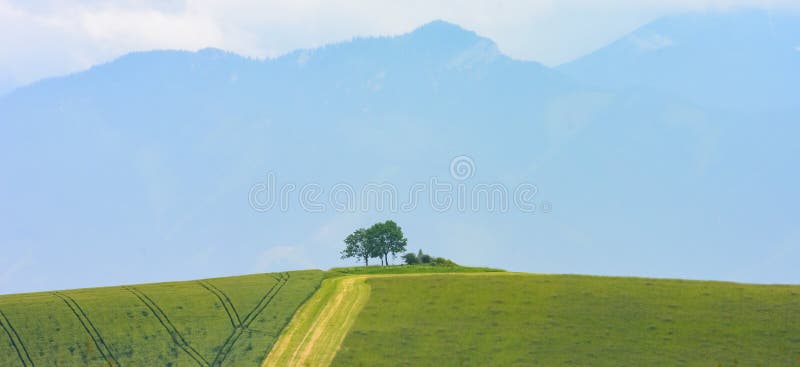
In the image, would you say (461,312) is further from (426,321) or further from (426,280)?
(426,280)

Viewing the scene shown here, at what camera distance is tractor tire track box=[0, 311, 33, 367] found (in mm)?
65500

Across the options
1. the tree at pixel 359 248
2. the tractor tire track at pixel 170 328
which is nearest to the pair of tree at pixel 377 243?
the tree at pixel 359 248

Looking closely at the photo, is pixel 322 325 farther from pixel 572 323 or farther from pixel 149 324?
pixel 572 323

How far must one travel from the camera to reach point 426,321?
233 ft

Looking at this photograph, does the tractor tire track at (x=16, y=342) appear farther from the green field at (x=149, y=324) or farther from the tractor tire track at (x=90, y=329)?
the tractor tire track at (x=90, y=329)

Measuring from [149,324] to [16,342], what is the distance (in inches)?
358

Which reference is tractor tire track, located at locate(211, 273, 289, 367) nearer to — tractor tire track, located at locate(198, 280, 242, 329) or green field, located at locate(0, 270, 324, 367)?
green field, located at locate(0, 270, 324, 367)

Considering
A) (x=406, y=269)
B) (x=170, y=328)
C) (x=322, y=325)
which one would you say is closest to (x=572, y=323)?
(x=322, y=325)

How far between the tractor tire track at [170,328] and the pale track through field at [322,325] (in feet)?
16.3

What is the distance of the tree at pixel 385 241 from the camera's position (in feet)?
333

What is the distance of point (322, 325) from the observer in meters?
71.5

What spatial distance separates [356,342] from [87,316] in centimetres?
2060

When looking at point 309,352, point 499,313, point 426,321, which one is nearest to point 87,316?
point 309,352

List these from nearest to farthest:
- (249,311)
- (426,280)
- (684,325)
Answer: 1. (684,325)
2. (249,311)
3. (426,280)
